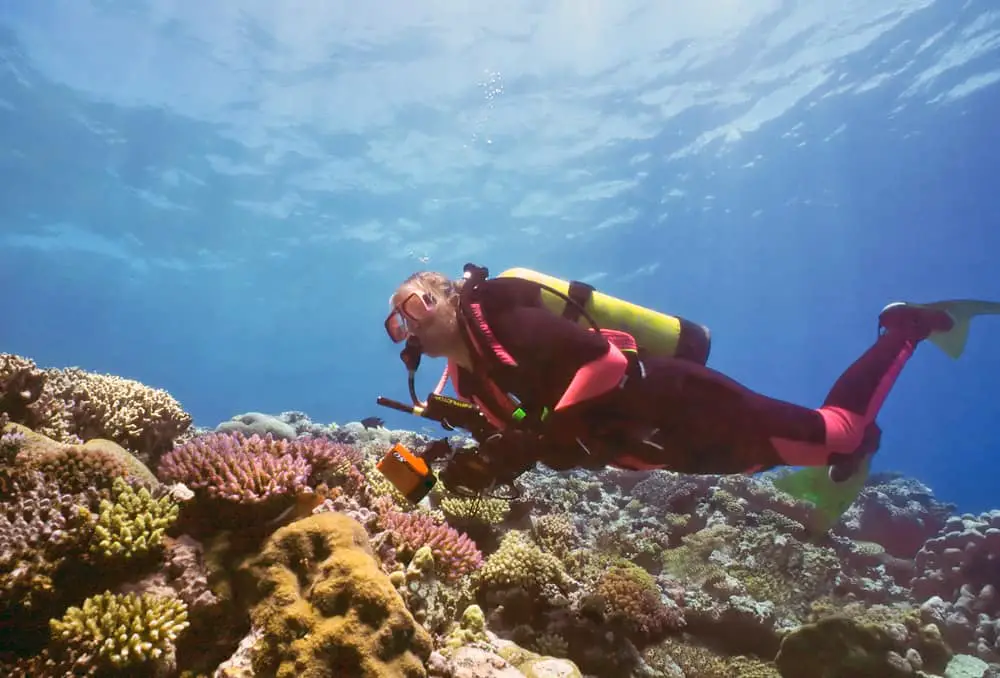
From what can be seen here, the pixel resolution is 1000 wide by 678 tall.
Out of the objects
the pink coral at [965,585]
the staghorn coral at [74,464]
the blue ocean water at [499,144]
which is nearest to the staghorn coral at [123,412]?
the staghorn coral at [74,464]

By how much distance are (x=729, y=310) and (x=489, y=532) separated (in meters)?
72.7

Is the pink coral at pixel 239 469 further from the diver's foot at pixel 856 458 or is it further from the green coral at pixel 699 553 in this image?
the green coral at pixel 699 553

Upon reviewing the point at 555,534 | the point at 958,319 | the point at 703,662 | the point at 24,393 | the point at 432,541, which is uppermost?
the point at 958,319

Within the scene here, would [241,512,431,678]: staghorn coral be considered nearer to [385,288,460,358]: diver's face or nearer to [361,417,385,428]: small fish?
[385,288,460,358]: diver's face

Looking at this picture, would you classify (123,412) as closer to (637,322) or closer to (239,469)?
(239,469)

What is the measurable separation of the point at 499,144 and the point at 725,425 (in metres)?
27.6

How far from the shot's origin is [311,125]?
1108 inches

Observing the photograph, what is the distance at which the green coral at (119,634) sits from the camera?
3.04 metres

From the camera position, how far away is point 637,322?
16.0 ft

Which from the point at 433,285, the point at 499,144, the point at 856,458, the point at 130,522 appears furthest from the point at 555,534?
the point at 499,144

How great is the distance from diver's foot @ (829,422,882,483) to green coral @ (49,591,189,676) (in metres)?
5.58

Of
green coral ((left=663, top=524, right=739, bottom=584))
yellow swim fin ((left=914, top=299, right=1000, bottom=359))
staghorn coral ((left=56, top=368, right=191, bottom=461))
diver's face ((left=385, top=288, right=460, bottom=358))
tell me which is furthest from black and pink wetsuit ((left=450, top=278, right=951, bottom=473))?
staghorn coral ((left=56, top=368, right=191, bottom=461))

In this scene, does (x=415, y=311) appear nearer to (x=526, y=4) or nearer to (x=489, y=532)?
(x=489, y=532)

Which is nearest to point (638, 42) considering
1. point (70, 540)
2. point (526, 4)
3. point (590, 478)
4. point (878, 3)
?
point (526, 4)
